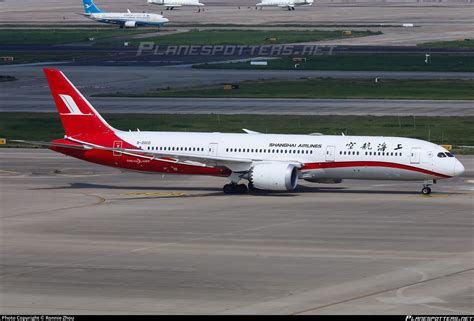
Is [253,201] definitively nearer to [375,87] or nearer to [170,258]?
[170,258]

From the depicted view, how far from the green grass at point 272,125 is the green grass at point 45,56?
59309 mm

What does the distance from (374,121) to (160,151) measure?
1449 inches

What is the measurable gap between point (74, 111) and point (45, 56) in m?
104

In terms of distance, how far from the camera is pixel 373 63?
160 metres

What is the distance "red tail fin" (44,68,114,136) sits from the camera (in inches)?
2852

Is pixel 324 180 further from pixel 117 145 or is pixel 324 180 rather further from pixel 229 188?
pixel 117 145

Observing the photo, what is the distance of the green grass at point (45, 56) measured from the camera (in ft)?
549

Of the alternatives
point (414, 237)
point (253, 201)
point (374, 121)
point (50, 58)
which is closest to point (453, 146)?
point (374, 121)

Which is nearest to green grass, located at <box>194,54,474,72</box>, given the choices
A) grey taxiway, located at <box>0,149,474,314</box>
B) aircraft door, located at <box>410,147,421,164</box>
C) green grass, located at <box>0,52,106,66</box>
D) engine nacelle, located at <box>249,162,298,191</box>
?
green grass, located at <box>0,52,106,66</box>

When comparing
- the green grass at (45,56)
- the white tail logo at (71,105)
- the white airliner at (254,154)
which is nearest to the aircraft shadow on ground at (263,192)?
the white airliner at (254,154)

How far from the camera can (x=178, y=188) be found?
73500 millimetres

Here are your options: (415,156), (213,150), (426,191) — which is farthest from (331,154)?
(213,150)

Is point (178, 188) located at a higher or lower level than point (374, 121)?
lower

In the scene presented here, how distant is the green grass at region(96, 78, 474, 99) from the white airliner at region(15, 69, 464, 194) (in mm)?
54080
